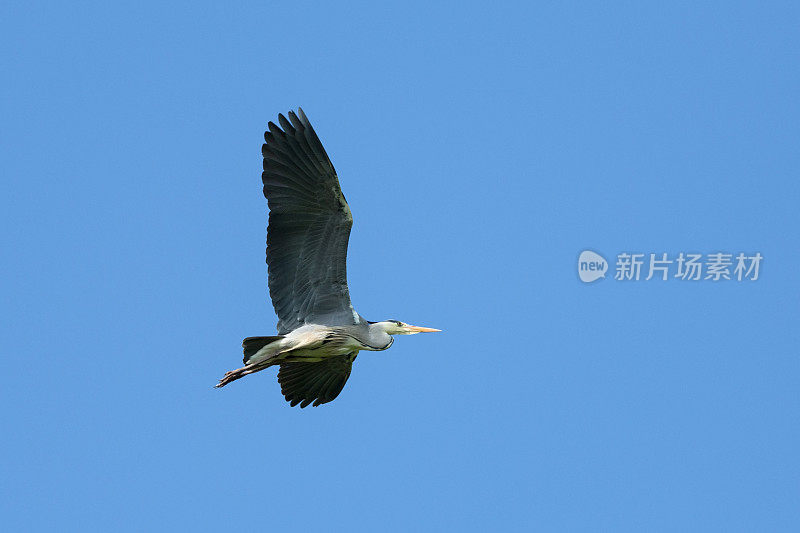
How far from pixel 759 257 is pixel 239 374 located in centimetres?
765

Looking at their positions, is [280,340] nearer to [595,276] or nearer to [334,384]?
[334,384]

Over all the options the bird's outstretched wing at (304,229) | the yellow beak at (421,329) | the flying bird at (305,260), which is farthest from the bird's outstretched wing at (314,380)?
the bird's outstretched wing at (304,229)

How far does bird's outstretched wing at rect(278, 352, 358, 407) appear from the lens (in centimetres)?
1572

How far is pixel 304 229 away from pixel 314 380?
2673 millimetres

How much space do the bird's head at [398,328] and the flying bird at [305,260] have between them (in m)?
0.02

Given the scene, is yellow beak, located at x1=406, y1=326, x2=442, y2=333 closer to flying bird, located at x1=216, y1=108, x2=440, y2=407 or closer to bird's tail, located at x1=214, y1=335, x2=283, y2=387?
flying bird, located at x1=216, y1=108, x2=440, y2=407

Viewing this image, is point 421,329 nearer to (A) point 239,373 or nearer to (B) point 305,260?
(B) point 305,260

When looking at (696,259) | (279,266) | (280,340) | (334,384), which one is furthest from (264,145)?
(696,259)

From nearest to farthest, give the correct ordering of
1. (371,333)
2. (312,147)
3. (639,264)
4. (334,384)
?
(312,147) → (371,333) → (334,384) → (639,264)

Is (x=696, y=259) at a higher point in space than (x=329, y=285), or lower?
higher

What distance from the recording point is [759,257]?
55.3 ft

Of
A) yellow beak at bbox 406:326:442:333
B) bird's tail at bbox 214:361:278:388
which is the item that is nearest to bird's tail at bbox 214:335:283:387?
bird's tail at bbox 214:361:278:388

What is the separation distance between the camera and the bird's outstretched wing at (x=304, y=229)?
13688 millimetres

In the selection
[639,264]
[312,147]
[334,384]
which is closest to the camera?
[312,147]
